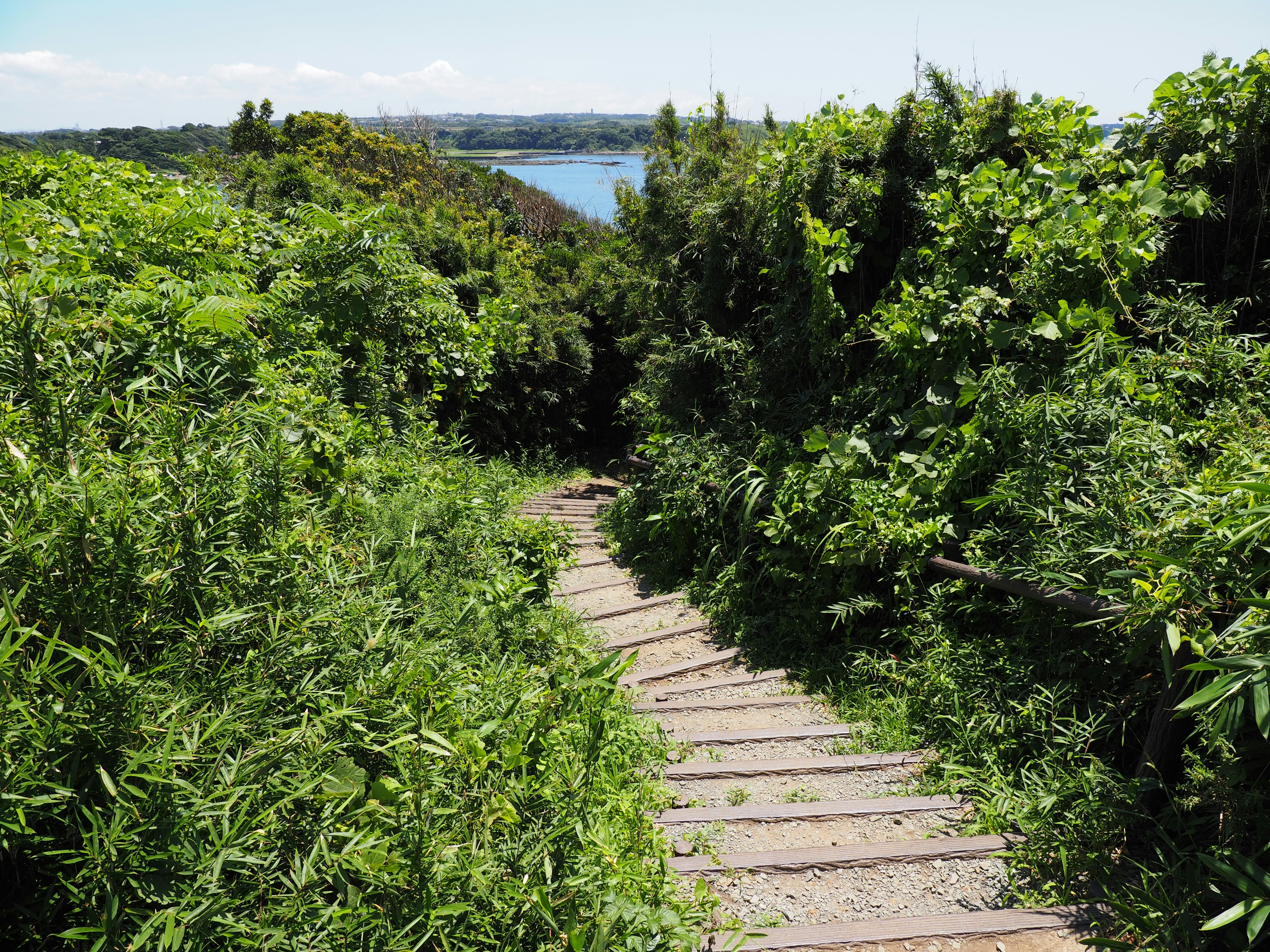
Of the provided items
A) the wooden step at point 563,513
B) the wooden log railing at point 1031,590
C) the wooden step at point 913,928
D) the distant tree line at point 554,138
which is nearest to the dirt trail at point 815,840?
the wooden step at point 913,928

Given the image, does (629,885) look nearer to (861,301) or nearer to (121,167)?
(861,301)

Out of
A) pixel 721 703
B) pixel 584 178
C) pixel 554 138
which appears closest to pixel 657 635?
pixel 721 703

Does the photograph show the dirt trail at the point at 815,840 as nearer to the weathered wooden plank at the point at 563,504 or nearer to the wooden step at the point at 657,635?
the wooden step at the point at 657,635

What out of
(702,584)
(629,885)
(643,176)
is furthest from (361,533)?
(643,176)

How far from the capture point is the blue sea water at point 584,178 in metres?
9.34

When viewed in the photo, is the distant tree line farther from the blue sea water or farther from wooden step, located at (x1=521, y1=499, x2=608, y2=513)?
wooden step, located at (x1=521, y1=499, x2=608, y2=513)

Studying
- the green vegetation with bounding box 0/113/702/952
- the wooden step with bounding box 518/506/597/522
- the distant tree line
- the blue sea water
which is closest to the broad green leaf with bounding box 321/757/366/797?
the green vegetation with bounding box 0/113/702/952

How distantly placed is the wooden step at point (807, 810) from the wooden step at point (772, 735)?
52cm

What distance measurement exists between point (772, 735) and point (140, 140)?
72.0 ft

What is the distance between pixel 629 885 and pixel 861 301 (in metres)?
4.28

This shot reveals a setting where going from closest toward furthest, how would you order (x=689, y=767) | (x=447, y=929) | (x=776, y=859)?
(x=447, y=929) → (x=776, y=859) → (x=689, y=767)

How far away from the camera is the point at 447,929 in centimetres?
161

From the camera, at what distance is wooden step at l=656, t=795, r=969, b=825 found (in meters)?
2.65

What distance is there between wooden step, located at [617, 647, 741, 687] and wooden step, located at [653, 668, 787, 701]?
0.30 ft
